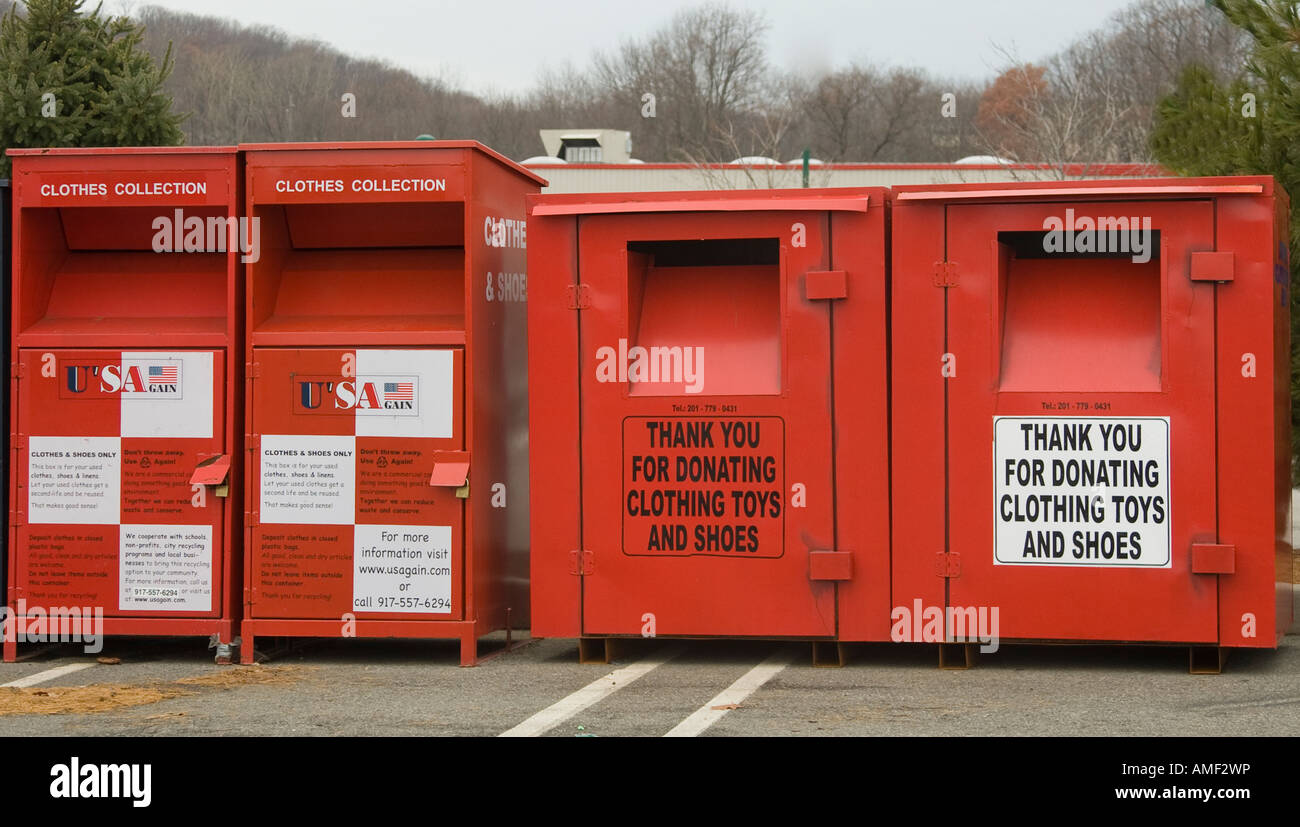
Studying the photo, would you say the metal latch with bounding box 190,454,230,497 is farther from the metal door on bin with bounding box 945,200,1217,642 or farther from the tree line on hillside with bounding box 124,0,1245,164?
the tree line on hillside with bounding box 124,0,1245,164

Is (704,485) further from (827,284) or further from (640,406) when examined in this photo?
(827,284)

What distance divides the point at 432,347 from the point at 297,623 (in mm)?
1474

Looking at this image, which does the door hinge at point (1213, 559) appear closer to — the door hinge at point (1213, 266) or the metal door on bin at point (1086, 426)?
A: the metal door on bin at point (1086, 426)

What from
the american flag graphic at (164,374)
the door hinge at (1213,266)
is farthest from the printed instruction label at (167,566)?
the door hinge at (1213,266)

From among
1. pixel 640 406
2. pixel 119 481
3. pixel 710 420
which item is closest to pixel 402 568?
pixel 640 406

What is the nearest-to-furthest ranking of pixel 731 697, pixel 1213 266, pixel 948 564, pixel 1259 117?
1. pixel 731 697
2. pixel 1213 266
3. pixel 948 564
4. pixel 1259 117

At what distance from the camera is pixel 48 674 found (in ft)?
22.9

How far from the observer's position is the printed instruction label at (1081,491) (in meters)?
6.40

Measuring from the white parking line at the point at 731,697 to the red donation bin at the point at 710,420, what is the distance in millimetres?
211

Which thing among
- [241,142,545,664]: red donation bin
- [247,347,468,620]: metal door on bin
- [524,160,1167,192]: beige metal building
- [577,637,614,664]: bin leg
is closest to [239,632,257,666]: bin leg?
[241,142,545,664]: red donation bin

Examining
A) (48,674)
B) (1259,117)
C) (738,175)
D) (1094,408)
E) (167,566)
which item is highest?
(738,175)

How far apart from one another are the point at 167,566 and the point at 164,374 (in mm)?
933

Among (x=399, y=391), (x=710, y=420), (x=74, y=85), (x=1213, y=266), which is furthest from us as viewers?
(x=74, y=85)

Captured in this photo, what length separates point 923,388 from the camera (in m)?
6.61
